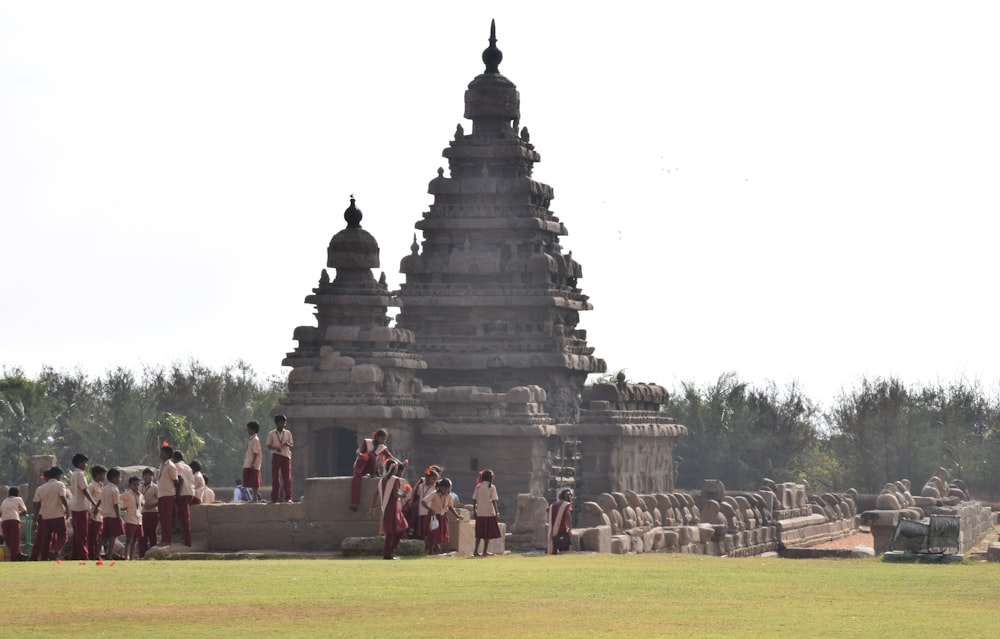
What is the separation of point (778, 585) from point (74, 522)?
400 inches

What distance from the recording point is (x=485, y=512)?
30.4 m

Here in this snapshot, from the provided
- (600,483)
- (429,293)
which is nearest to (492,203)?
(429,293)

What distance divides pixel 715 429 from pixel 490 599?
61.2 meters

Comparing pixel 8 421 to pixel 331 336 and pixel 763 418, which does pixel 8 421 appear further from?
pixel 763 418

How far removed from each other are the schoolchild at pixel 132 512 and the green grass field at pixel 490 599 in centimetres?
258

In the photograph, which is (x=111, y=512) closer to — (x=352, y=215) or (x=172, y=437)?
(x=352, y=215)

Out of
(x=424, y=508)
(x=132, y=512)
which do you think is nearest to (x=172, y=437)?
(x=132, y=512)

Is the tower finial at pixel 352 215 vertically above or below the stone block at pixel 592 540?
above

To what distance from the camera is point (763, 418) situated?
3329 inches

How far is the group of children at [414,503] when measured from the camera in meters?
28.2

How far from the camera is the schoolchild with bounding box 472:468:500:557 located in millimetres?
30344

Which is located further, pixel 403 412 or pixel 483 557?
pixel 403 412

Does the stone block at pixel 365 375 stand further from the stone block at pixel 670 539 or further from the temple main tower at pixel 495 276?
the stone block at pixel 670 539

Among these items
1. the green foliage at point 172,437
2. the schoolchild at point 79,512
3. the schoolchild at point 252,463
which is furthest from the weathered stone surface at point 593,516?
the green foliage at point 172,437
